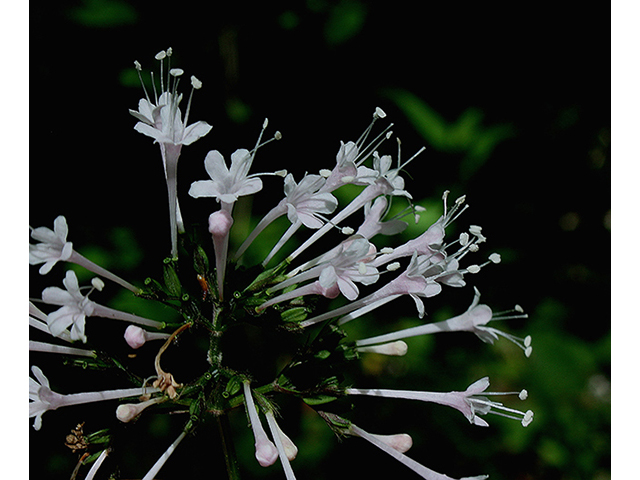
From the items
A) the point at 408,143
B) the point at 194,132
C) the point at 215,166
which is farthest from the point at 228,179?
the point at 408,143

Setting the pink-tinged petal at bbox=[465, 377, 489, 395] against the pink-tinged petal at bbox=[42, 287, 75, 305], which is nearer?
the pink-tinged petal at bbox=[42, 287, 75, 305]

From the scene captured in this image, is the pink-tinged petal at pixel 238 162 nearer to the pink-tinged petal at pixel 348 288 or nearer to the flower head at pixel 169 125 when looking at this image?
the flower head at pixel 169 125

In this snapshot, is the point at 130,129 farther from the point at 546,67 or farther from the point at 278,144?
the point at 546,67

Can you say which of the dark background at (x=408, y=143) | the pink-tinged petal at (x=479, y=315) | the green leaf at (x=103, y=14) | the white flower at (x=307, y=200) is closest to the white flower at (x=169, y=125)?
the white flower at (x=307, y=200)

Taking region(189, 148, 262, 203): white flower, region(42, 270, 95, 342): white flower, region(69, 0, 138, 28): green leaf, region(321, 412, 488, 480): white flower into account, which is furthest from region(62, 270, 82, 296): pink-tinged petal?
region(69, 0, 138, 28): green leaf

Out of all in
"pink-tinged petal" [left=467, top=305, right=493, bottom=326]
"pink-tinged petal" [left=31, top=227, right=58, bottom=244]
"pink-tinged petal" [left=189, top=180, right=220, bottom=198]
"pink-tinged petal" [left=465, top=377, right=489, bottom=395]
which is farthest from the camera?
"pink-tinged petal" [left=467, top=305, right=493, bottom=326]

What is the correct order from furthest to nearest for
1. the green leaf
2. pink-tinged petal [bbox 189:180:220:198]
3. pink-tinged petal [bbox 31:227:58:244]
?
the green leaf
pink-tinged petal [bbox 189:180:220:198]
pink-tinged petal [bbox 31:227:58:244]

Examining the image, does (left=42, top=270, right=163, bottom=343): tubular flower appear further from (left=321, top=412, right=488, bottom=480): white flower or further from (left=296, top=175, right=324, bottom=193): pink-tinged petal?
(left=321, top=412, right=488, bottom=480): white flower
